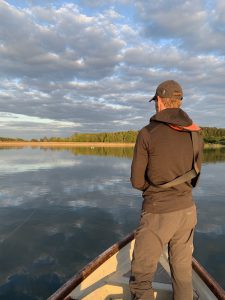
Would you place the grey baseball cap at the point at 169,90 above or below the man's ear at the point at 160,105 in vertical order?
above

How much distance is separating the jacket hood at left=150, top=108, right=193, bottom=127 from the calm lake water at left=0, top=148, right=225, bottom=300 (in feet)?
15.8

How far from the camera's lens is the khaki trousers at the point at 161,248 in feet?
12.1

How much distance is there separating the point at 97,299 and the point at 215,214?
380 inches

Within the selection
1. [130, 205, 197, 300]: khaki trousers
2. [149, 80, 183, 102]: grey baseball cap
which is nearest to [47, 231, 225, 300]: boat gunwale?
[130, 205, 197, 300]: khaki trousers

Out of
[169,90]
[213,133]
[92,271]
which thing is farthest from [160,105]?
[213,133]

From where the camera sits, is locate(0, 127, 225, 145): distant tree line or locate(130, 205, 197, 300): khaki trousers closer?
locate(130, 205, 197, 300): khaki trousers

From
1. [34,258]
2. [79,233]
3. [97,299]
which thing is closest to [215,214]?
[79,233]

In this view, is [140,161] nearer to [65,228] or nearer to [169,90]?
[169,90]

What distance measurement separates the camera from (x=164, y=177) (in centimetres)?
362

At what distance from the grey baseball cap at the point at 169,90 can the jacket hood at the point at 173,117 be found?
0.17 metres

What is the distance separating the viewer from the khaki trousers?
12.1 ft

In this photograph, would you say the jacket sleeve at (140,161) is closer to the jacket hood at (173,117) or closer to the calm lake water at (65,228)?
the jacket hood at (173,117)

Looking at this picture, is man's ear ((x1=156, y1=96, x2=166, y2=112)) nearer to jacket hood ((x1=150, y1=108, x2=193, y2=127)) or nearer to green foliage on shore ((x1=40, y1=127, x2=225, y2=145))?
jacket hood ((x1=150, y1=108, x2=193, y2=127))

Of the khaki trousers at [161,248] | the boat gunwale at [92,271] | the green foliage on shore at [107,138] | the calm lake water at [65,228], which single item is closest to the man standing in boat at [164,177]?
the khaki trousers at [161,248]
